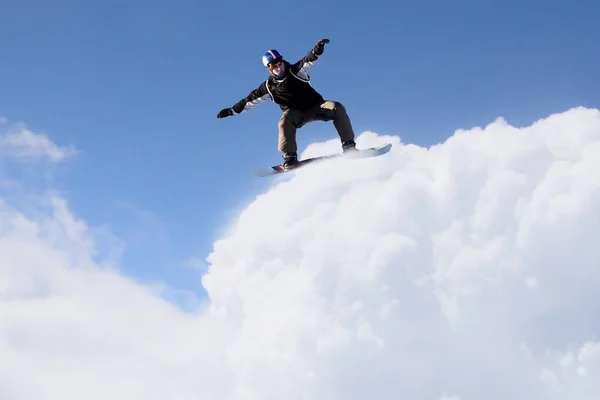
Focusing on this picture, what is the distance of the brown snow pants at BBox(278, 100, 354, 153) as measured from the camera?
55.6 ft

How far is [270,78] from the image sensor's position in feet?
55.6

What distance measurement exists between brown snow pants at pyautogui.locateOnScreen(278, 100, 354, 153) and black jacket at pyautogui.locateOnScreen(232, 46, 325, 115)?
0.20 metres

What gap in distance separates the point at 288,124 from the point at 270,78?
4.54 feet

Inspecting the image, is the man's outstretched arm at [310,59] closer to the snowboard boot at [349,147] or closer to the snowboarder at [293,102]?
the snowboarder at [293,102]

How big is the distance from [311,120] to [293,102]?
748 millimetres

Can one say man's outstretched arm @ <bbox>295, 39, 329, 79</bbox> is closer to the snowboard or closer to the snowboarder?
the snowboarder

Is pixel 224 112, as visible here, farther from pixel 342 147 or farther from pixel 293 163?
pixel 342 147

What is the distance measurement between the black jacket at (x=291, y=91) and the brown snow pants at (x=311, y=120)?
0.20 metres

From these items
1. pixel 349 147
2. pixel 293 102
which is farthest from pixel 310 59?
pixel 349 147

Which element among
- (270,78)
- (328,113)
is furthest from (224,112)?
(328,113)

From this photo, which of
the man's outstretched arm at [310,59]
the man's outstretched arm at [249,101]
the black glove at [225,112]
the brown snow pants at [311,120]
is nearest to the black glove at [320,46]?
the man's outstretched arm at [310,59]

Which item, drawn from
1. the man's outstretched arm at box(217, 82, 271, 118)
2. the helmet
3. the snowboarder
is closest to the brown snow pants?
the snowboarder

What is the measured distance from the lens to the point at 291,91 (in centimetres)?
1694

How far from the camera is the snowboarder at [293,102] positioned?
16.5 m
